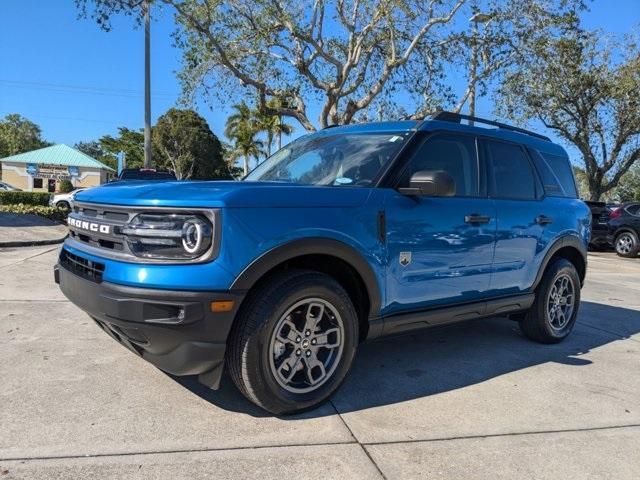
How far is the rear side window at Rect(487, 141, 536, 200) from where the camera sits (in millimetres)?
4770

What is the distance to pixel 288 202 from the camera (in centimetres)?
328

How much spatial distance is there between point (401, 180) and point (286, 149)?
4.89 feet

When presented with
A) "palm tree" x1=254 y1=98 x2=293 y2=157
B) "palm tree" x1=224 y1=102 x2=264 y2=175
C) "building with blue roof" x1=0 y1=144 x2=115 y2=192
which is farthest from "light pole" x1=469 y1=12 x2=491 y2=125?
"building with blue roof" x1=0 y1=144 x2=115 y2=192

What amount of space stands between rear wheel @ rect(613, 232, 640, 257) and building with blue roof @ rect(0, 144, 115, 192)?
4795 centimetres

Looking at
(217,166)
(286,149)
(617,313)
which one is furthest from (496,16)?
(217,166)

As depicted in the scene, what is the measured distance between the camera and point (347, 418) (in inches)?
136

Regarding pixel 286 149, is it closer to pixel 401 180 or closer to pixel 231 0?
pixel 401 180

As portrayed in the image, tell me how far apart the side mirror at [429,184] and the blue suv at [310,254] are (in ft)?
0.03

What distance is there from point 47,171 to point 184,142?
55.8 feet

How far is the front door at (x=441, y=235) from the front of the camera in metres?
3.80

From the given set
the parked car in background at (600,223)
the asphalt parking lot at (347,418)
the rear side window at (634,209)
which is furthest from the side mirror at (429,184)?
the parked car in background at (600,223)

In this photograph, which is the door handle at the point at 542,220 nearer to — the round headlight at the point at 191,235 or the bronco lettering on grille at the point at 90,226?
the round headlight at the point at 191,235

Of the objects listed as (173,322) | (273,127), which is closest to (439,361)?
(173,322)

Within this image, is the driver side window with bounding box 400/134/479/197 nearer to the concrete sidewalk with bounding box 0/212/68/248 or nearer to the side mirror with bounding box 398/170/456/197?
the side mirror with bounding box 398/170/456/197
